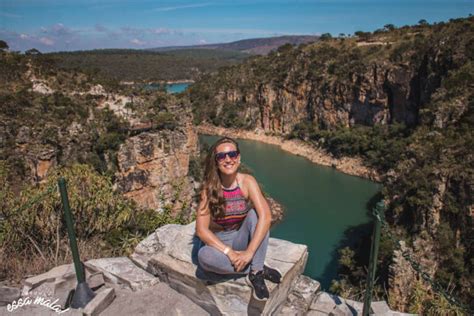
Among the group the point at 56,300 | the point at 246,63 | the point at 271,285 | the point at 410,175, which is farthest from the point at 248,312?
the point at 246,63

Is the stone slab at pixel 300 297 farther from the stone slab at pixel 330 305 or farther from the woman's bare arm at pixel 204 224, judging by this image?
the woman's bare arm at pixel 204 224

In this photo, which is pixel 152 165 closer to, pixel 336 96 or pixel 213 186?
pixel 213 186

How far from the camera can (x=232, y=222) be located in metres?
3.44

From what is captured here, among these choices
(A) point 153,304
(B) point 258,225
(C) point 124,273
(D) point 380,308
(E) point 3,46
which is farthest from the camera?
(E) point 3,46

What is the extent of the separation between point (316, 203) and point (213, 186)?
2489 centimetres

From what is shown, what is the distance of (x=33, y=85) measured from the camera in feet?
65.1

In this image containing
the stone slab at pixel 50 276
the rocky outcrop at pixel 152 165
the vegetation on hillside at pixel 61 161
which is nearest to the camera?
the stone slab at pixel 50 276

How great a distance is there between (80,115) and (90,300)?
53.0 feet

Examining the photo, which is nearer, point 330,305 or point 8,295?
point 8,295

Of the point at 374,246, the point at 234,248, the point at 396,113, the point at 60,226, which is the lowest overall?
the point at 396,113

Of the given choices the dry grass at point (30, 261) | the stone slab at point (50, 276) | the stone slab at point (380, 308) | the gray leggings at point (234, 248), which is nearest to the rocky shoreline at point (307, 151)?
the stone slab at point (380, 308)

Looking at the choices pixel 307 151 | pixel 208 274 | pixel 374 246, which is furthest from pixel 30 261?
pixel 307 151

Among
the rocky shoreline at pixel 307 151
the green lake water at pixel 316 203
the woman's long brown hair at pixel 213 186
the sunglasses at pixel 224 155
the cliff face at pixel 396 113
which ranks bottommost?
the green lake water at pixel 316 203

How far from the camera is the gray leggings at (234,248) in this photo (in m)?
3.22
